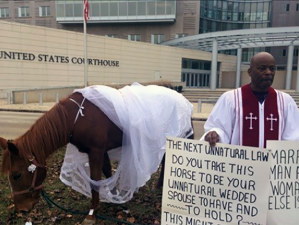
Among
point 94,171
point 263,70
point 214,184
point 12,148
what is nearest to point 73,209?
point 94,171

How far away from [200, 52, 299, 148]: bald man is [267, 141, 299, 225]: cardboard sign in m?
0.19

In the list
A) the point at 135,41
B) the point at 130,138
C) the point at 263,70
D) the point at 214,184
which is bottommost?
the point at 214,184

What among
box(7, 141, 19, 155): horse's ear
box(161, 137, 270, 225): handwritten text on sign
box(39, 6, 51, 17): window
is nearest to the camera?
box(161, 137, 270, 225): handwritten text on sign

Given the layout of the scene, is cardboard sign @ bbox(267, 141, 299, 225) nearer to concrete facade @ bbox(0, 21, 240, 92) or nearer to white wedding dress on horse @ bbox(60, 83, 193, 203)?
white wedding dress on horse @ bbox(60, 83, 193, 203)

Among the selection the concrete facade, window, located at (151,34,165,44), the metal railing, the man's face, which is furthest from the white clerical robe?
window, located at (151,34,165,44)

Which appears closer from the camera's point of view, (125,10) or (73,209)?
(73,209)

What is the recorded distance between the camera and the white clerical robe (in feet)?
8.55

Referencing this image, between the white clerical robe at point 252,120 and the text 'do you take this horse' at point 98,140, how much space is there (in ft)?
4.37

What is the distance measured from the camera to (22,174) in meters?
3.06

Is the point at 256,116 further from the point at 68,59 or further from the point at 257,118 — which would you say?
the point at 68,59

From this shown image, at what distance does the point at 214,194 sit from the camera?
8.61ft

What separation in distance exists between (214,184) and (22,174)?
6.68ft

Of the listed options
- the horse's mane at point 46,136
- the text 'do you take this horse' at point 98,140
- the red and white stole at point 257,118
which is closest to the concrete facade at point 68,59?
the text 'do you take this horse' at point 98,140

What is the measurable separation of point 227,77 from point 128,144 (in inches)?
1746
